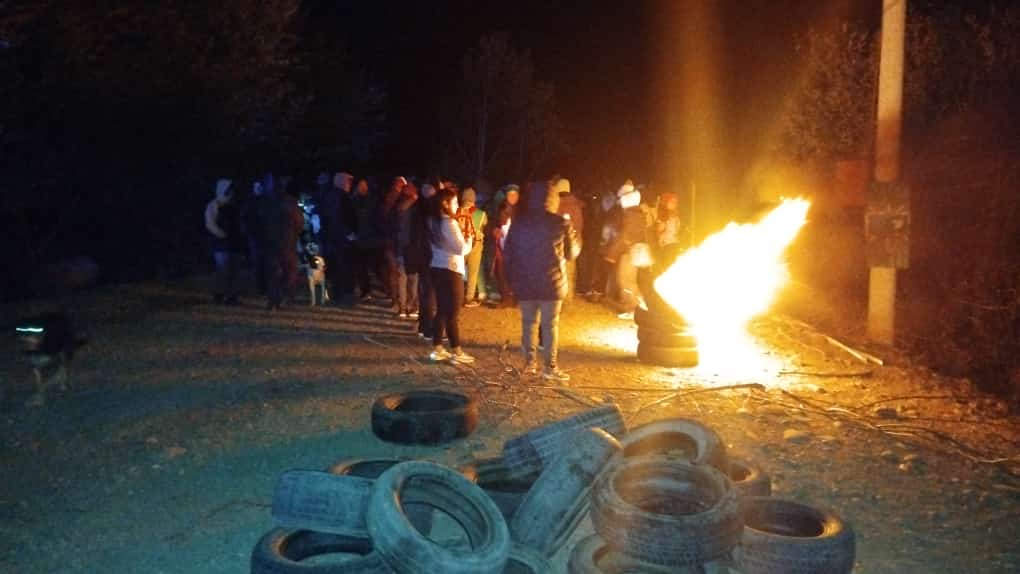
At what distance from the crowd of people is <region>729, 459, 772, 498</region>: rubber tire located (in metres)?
3.44

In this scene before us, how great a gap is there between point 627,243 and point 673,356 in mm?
4580

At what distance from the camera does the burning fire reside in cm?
1041

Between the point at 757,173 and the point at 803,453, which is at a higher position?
the point at 757,173

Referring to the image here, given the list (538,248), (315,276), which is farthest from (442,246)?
(315,276)

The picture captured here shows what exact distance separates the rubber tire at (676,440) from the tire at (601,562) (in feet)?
3.94

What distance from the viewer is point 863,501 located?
5898 mm

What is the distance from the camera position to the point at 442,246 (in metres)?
9.36

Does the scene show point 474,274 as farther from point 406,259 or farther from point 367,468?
point 367,468

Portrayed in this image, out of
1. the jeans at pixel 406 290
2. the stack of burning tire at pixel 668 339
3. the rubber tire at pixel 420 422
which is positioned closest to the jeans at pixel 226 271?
the jeans at pixel 406 290

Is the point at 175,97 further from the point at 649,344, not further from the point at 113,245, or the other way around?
the point at 649,344

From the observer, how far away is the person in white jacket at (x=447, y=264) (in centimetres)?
931

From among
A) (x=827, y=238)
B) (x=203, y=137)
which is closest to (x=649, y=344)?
(x=827, y=238)

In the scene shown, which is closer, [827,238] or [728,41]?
[827,238]

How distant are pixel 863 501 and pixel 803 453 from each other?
97 cm
